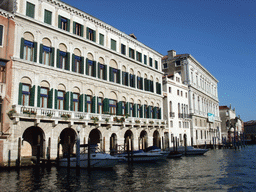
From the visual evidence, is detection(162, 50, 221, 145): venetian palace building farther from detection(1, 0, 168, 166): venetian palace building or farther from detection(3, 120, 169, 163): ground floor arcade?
detection(3, 120, 169, 163): ground floor arcade

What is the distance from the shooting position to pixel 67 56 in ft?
91.9

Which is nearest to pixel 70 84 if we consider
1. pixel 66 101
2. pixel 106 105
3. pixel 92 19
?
pixel 66 101

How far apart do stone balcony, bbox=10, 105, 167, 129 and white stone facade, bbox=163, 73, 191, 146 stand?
31.3 feet

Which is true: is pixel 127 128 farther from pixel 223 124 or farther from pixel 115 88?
pixel 223 124

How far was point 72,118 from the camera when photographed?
86.1 feet

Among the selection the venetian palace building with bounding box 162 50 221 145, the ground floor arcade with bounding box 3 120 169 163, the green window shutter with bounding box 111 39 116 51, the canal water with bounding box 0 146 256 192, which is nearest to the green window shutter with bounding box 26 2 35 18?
the ground floor arcade with bounding box 3 120 169 163

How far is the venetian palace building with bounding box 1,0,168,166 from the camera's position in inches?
930

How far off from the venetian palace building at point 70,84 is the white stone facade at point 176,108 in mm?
7427

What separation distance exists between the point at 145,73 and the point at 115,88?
815 centimetres

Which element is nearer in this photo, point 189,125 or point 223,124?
point 189,125

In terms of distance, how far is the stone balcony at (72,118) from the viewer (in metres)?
22.4

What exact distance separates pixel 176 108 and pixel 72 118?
87.1ft

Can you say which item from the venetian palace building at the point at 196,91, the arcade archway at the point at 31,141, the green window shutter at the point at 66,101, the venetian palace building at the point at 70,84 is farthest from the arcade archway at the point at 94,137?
the venetian palace building at the point at 196,91

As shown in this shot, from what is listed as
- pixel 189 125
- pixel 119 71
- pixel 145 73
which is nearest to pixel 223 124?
pixel 189 125
